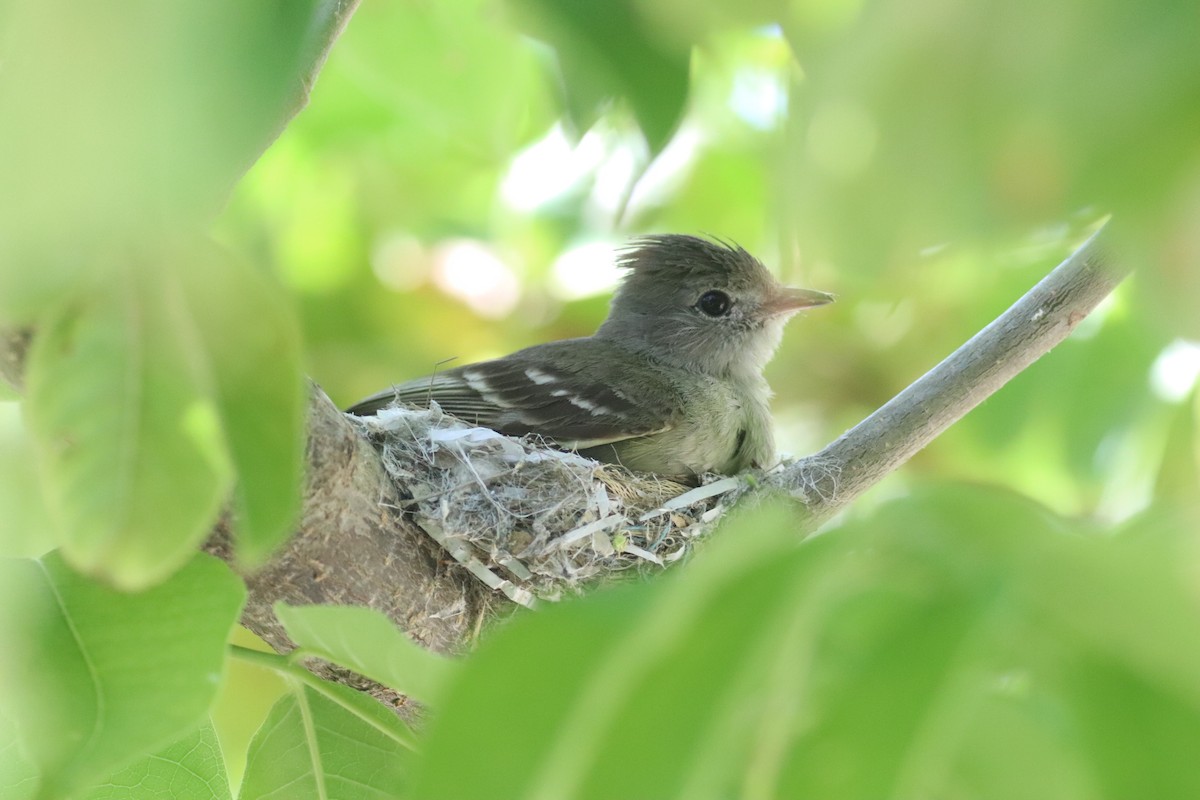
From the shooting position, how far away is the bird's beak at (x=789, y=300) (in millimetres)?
4770

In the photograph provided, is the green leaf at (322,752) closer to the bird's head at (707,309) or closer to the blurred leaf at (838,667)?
the blurred leaf at (838,667)

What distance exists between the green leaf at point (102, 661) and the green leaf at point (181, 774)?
0.70 meters

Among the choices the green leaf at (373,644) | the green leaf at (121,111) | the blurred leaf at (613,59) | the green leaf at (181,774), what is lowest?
the green leaf at (181,774)

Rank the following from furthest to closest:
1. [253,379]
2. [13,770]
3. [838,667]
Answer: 1. [13,770]
2. [253,379]
3. [838,667]

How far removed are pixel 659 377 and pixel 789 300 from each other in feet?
2.50

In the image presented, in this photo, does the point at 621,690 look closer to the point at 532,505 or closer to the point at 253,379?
the point at 253,379

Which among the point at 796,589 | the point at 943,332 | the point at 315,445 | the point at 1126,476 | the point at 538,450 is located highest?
the point at 943,332

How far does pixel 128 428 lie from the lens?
3.34ft

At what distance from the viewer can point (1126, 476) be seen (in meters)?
3.40

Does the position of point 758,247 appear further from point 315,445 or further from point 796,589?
point 796,589

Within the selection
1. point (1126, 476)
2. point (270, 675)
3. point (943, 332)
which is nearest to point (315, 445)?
point (270, 675)

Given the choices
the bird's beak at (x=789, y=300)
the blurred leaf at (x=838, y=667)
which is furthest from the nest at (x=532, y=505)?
the blurred leaf at (x=838, y=667)

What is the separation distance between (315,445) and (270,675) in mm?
1872

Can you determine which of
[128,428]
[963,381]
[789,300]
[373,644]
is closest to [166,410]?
[128,428]
